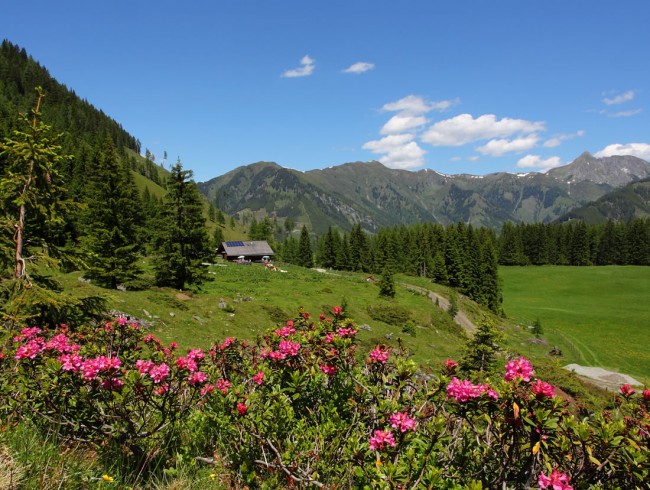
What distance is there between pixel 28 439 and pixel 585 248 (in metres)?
153

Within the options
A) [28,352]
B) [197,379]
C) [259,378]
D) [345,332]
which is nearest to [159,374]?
[197,379]

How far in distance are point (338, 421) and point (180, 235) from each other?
31210 mm

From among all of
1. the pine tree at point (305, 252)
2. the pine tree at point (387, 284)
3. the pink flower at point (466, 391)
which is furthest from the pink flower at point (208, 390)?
the pine tree at point (305, 252)

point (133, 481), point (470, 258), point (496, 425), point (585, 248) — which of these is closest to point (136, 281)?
point (133, 481)

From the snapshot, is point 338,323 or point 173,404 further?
point 338,323

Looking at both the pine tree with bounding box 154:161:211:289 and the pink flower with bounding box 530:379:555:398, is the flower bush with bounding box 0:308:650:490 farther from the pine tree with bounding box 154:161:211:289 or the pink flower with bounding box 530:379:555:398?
the pine tree with bounding box 154:161:211:289

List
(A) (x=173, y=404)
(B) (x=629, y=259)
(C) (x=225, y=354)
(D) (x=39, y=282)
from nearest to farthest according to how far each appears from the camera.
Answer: (A) (x=173, y=404), (C) (x=225, y=354), (D) (x=39, y=282), (B) (x=629, y=259)

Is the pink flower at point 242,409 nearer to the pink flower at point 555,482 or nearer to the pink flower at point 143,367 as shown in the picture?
the pink flower at point 143,367

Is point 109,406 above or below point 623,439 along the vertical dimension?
below

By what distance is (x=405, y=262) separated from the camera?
105750 mm

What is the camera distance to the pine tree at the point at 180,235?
106 feet

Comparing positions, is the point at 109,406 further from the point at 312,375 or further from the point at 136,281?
the point at 136,281

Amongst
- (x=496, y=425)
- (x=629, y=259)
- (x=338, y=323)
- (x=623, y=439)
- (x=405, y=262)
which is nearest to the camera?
(x=623, y=439)

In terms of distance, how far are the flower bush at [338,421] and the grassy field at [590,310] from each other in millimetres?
36559
